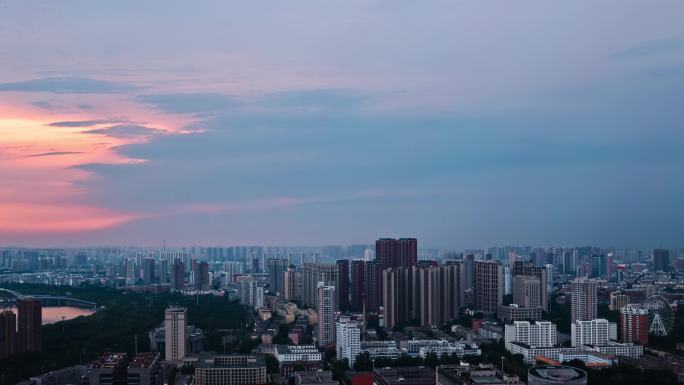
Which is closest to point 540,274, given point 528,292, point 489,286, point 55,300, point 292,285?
point 528,292

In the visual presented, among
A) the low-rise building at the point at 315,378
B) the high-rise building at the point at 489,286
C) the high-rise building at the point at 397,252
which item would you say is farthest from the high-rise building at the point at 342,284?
the low-rise building at the point at 315,378

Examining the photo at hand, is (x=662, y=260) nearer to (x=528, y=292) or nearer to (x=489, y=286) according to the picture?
(x=489, y=286)

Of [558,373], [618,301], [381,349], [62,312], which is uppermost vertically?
[558,373]

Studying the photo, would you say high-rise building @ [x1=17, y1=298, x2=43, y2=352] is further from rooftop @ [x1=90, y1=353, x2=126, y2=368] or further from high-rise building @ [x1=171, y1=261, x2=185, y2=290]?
high-rise building @ [x1=171, y1=261, x2=185, y2=290]

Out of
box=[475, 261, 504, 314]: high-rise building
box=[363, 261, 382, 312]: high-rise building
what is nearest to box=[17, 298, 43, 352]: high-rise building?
box=[363, 261, 382, 312]: high-rise building

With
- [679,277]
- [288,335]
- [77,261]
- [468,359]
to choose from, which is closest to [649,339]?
[468,359]

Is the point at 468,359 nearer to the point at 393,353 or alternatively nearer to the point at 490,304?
the point at 393,353
